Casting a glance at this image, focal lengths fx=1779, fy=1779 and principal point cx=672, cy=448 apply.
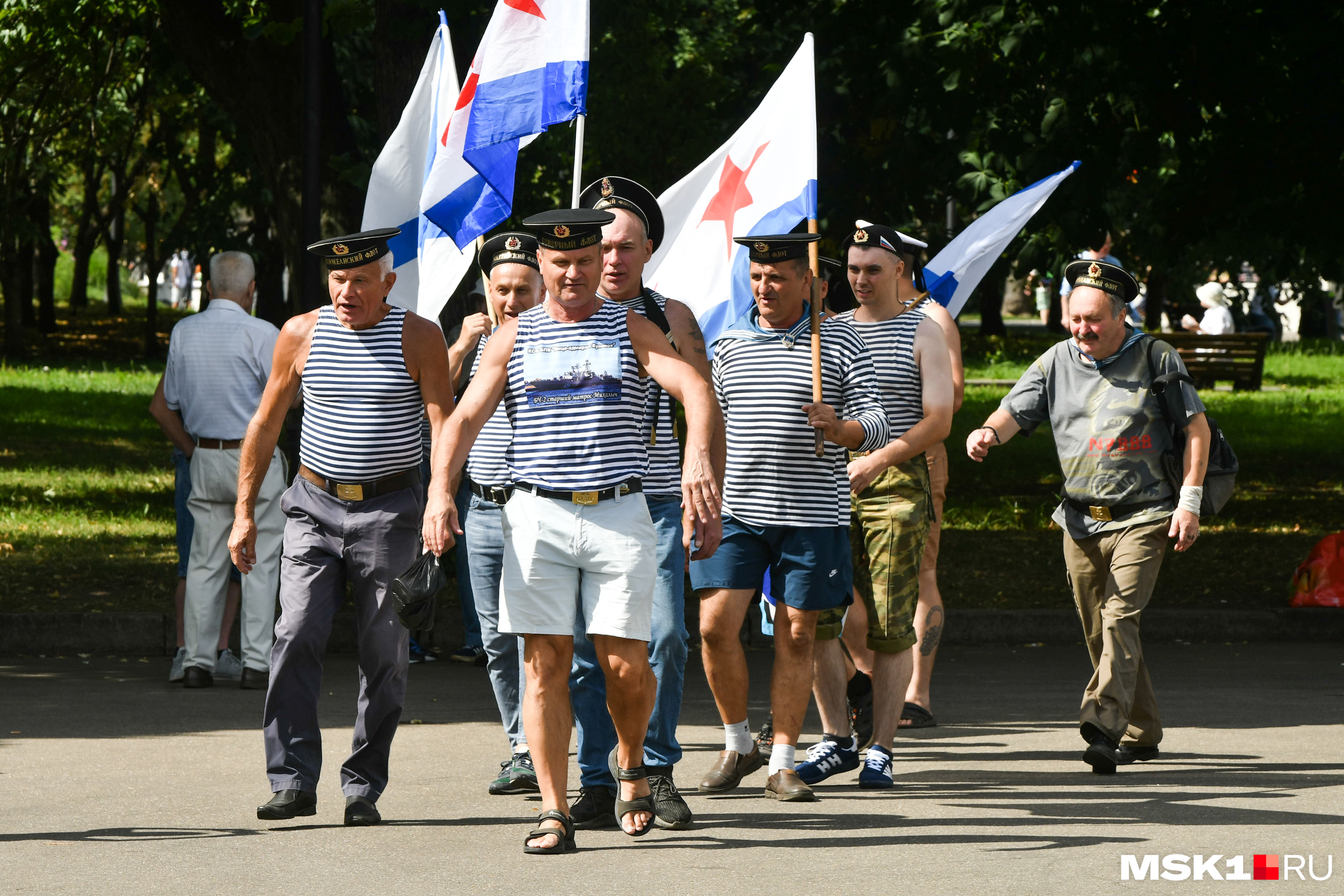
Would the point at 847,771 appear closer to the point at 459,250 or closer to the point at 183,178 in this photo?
the point at 459,250

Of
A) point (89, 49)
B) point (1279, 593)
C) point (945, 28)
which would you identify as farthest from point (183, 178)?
point (1279, 593)

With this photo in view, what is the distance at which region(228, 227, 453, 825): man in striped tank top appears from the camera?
5859 mm

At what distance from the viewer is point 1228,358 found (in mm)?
27125

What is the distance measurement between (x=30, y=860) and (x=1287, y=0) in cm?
1122

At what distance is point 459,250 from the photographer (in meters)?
7.91

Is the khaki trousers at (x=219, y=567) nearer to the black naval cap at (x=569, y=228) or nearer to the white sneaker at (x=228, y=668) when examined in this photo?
the white sneaker at (x=228, y=668)

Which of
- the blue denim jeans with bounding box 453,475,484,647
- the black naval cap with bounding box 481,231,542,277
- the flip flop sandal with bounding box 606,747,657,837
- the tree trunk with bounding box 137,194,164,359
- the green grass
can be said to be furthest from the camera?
the tree trunk with bounding box 137,194,164,359

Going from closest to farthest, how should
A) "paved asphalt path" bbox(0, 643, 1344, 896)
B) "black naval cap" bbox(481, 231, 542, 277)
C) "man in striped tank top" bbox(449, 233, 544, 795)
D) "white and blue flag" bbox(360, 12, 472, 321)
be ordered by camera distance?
"paved asphalt path" bbox(0, 643, 1344, 896)
"man in striped tank top" bbox(449, 233, 544, 795)
"black naval cap" bbox(481, 231, 542, 277)
"white and blue flag" bbox(360, 12, 472, 321)

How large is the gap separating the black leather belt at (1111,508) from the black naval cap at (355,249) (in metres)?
2.93

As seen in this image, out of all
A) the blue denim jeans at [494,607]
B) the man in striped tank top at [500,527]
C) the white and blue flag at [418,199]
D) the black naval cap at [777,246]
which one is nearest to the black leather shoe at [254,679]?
the white and blue flag at [418,199]

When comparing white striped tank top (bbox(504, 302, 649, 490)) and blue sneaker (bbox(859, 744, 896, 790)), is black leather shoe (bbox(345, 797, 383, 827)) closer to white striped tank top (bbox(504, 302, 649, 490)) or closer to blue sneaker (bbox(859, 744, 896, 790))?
white striped tank top (bbox(504, 302, 649, 490))

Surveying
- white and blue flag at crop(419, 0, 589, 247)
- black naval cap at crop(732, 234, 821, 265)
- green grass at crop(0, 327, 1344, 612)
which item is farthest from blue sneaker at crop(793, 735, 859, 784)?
green grass at crop(0, 327, 1344, 612)

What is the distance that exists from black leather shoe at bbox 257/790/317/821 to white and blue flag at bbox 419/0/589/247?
2.61m

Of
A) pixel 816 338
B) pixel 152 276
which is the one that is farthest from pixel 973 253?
pixel 152 276
